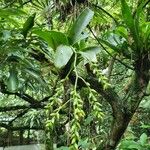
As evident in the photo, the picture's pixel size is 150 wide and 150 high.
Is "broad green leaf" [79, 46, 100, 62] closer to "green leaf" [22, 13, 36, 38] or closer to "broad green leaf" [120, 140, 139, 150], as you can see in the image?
"green leaf" [22, 13, 36, 38]

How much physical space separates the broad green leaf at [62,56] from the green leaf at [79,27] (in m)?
0.05

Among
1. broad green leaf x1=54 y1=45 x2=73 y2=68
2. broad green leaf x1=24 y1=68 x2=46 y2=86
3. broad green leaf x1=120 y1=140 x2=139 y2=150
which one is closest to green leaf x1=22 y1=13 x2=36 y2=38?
broad green leaf x1=24 y1=68 x2=46 y2=86

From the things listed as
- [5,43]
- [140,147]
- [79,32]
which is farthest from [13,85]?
[140,147]

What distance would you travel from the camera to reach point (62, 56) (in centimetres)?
68

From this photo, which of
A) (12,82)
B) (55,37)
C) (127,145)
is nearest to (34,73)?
(12,82)

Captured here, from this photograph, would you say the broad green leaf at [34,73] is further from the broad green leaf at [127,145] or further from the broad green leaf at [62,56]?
the broad green leaf at [127,145]

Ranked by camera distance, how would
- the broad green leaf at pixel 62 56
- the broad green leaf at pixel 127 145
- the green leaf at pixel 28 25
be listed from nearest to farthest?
the broad green leaf at pixel 62 56 → the green leaf at pixel 28 25 → the broad green leaf at pixel 127 145

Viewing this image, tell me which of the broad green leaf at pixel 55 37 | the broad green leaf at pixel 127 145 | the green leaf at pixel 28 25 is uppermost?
the green leaf at pixel 28 25

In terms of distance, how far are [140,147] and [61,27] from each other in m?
0.88

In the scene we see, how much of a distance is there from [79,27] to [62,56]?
121 mm

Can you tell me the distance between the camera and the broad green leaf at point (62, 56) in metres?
0.67

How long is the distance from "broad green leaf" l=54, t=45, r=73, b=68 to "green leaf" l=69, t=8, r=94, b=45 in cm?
5

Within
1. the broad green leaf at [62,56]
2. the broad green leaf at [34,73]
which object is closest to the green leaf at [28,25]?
the broad green leaf at [34,73]

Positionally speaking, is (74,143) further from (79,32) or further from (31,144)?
(31,144)
